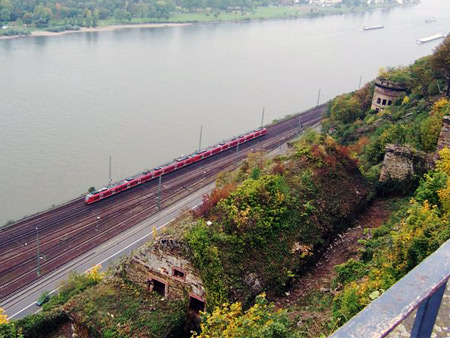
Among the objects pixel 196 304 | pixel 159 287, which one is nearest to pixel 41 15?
pixel 159 287

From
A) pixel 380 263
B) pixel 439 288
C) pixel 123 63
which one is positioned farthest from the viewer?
pixel 123 63

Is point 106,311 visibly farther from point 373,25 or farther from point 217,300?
point 373,25

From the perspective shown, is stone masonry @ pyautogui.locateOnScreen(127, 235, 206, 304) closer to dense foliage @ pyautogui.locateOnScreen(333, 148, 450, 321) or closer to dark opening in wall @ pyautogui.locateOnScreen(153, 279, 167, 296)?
dark opening in wall @ pyautogui.locateOnScreen(153, 279, 167, 296)

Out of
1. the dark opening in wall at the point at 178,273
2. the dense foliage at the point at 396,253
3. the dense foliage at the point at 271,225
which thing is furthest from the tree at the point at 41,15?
the dense foliage at the point at 396,253

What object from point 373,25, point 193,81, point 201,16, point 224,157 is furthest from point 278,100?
point 373,25

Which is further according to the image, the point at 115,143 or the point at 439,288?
the point at 115,143

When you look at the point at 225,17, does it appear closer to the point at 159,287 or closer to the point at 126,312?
the point at 159,287
